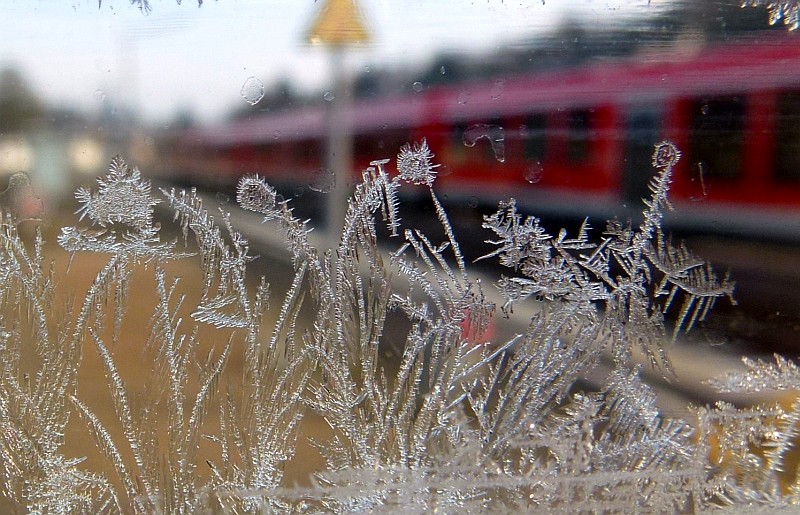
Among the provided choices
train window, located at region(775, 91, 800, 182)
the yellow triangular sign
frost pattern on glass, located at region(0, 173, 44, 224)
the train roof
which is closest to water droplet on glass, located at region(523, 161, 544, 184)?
the train roof

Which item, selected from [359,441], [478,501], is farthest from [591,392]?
[359,441]

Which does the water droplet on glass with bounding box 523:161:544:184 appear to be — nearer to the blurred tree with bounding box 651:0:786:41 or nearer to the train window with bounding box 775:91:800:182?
the blurred tree with bounding box 651:0:786:41

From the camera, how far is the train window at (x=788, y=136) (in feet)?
5.13

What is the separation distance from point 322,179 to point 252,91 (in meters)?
0.25

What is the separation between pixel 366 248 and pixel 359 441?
1.50 feet

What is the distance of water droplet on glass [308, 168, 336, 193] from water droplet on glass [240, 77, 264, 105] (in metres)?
0.21

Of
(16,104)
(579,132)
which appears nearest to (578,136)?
(579,132)

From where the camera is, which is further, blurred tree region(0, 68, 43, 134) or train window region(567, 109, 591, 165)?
train window region(567, 109, 591, 165)

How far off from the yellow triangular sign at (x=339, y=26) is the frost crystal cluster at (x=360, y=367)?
0.28 metres

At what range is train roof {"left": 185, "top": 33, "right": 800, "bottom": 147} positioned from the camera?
58.1 inches

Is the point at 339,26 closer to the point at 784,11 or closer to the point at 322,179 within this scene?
the point at 322,179

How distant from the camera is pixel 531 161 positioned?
1.51 metres

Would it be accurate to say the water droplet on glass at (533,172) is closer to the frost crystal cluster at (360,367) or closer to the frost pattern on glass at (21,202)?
the frost crystal cluster at (360,367)

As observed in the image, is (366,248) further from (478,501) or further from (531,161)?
(478,501)
